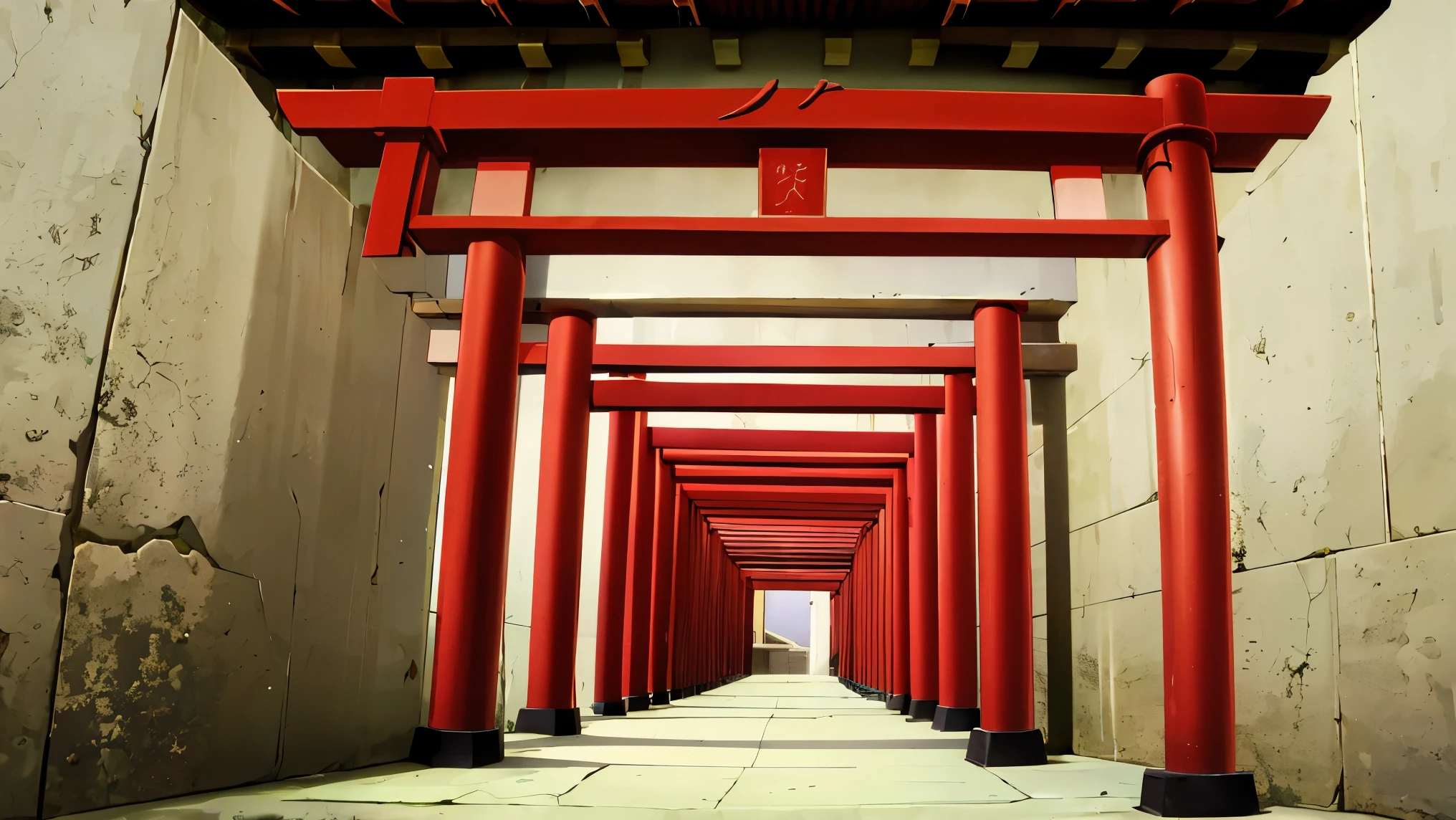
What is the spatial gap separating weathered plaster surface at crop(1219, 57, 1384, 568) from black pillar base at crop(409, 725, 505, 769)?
168 inches

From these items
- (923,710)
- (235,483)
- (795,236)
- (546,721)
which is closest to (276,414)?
(235,483)

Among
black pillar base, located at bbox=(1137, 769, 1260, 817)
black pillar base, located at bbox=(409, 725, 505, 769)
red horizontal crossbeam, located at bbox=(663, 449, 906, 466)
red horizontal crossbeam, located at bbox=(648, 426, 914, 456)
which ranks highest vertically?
red horizontal crossbeam, located at bbox=(648, 426, 914, 456)

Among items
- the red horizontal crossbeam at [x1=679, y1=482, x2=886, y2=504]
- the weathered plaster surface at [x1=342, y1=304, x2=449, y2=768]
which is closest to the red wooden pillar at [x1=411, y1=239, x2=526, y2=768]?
the weathered plaster surface at [x1=342, y1=304, x2=449, y2=768]

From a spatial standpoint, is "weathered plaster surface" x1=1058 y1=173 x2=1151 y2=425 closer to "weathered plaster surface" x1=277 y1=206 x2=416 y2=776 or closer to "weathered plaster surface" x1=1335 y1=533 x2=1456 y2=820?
"weathered plaster surface" x1=1335 y1=533 x2=1456 y2=820

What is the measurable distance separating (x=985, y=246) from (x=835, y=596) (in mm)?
30816

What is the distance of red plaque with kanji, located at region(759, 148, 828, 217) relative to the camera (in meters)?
5.16

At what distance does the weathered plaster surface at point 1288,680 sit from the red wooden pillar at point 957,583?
3171 millimetres

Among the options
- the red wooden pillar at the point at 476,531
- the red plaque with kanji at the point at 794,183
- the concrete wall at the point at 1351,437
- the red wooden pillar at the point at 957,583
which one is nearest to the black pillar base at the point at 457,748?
the red wooden pillar at the point at 476,531

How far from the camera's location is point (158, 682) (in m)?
3.78

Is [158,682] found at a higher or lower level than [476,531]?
lower

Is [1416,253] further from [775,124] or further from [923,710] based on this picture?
[923,710]

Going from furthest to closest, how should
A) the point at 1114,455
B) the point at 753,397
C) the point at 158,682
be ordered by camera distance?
1. the point at 753,397
2. the point at 1114,455
3. the point at 158,682

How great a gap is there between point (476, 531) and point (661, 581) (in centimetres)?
779

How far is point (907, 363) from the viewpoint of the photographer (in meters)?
8.52
